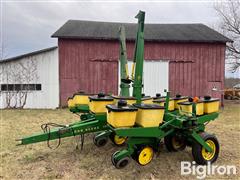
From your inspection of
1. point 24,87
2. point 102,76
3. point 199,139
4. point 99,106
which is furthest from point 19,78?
point 199,139

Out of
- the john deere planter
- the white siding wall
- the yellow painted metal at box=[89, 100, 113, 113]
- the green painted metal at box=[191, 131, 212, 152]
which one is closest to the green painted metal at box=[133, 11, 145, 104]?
the john deere planter

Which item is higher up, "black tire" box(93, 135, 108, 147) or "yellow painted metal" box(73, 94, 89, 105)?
"yellow painted metal" box(73, 94, 89, 105)

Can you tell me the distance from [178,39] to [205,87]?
115 inches

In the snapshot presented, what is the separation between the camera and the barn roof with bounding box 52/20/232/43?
39.4ft

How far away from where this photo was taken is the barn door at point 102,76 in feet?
39.2

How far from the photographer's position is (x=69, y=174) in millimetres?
3699

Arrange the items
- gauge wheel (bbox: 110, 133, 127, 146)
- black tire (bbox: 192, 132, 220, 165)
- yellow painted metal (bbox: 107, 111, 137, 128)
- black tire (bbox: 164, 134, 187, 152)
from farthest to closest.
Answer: gauge wheel (bbox: 110, 133, 127, 146) < black tire (bbox: 164, 134, 187, 152) < black tire (bbox: 192, 132, 220, 165) < yellow painted metal (bbox: 107, 111, 137, 128)

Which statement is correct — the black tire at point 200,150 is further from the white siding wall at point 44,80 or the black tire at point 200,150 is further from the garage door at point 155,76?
the white siding wall at point 44,80

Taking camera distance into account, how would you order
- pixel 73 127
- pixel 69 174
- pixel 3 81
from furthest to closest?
1. pixel 3 81
2. pixel 73 127
3. pixel 69 174

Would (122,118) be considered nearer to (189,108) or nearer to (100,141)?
(189,108)

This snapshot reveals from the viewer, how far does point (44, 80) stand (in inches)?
464

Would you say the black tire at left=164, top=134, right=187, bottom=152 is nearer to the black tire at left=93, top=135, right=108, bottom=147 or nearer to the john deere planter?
the john deere planter

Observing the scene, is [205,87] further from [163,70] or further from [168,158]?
[168,158]

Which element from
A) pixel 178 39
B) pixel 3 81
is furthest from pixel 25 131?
pixel 178 39
